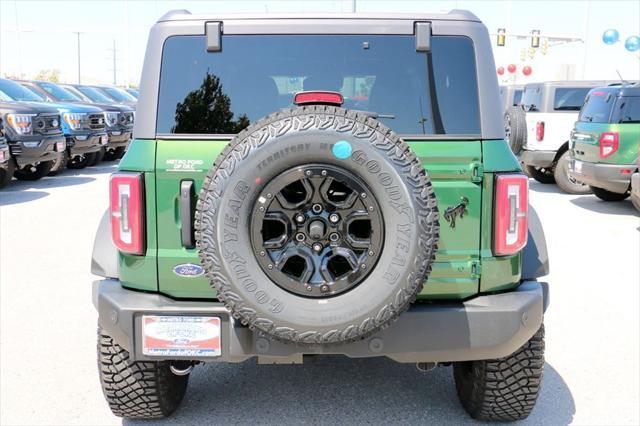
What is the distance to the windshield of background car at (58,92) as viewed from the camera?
17.0m

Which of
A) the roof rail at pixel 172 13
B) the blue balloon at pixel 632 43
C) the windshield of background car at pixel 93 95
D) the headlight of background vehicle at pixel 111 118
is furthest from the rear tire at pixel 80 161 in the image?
the blue balloon at pixel 632 43

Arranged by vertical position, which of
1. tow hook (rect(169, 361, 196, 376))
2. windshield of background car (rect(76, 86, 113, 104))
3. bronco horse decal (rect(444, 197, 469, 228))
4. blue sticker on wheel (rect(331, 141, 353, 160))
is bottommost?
tow hook (rect(169, 361, 196, 376))

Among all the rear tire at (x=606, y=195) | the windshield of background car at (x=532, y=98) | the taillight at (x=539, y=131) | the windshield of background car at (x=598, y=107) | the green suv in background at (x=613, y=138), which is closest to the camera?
the green suv in background at (x=613, y=138)

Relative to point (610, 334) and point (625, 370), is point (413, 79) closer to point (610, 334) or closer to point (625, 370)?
point (625, 370)

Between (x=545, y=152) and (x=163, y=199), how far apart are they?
11284mm

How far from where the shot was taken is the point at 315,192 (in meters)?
2.80

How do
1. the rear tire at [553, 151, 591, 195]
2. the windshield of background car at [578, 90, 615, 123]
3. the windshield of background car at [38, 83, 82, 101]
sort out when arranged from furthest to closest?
the windshield of background car at [38, 83, 82, 101] < the rear tire at [553, 151, 591, 195] < the windshield of background car at [578, 90, 615, 123]

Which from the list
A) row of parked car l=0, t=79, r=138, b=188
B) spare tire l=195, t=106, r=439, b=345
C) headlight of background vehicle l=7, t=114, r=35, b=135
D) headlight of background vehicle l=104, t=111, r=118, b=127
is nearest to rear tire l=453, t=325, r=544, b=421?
spare tire l=195, t=106, r=439, b=345

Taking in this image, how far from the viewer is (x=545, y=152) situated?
13.3 meters

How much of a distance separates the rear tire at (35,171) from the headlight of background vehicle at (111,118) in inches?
118

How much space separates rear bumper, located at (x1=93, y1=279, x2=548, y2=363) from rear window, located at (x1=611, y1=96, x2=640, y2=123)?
314 inches

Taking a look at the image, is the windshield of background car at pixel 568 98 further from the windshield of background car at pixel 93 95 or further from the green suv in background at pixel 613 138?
the windshield of background car at pixel 93 95

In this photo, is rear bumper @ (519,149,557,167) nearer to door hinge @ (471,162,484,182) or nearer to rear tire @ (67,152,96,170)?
rear tire @ (67,152,96,170)

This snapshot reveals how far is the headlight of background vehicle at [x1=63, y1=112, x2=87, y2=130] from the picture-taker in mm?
14477
